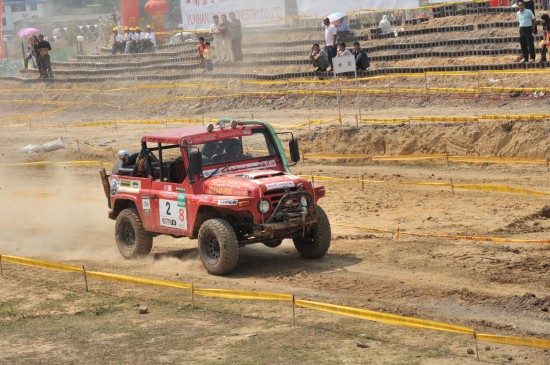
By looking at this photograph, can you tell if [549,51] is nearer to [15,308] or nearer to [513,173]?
[513,173]

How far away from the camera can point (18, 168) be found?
29.0 meters

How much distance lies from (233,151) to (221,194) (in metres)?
0.93

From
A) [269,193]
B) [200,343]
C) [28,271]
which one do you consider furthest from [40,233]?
[200,343]

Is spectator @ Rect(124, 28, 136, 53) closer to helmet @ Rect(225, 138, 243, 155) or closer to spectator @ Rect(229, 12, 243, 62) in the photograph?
spectator @ Rect(229, 12, 243, 62)

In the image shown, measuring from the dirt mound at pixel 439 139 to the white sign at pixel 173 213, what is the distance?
10.0 meters

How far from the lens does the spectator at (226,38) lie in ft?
124

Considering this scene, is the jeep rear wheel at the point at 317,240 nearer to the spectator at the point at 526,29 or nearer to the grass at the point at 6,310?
the grass at the point at 6,310

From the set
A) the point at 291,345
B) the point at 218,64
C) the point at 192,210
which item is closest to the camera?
the point at 291,345

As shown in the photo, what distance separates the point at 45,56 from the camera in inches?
1857

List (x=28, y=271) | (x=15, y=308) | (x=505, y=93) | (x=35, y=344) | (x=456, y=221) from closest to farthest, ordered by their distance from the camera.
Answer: (x=35, y=344) < (x=15, y=308) < (x=28, y=271) < (x=456, y=221) < (x=505, y=93)

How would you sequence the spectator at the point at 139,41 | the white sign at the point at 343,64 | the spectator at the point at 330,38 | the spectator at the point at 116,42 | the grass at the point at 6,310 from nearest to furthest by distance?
the grass at the point at 6,310 < the white sign at the point at 343,64 < the spectator at the point at 330,38 < the spectator at the point at 139,41 < the spectator at the point at 116,42

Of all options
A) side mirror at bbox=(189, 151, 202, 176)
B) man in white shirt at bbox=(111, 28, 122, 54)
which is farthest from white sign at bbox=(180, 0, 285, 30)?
side mirror at bbox=(189, 151, 202, 176)

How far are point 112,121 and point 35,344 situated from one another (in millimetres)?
26368

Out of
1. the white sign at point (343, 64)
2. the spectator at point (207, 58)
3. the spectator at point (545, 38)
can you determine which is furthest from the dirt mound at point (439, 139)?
the spectator at point (207, 58)
